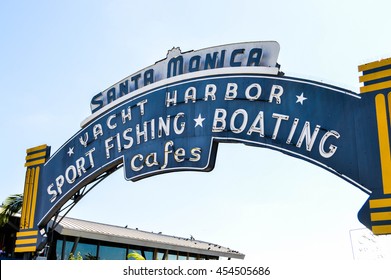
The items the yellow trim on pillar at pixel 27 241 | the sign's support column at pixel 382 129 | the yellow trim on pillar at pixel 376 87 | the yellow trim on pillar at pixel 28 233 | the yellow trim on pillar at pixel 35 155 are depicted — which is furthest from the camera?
the yellow trim on pillar at pixel 35 155

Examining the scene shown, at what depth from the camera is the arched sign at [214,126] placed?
991cm

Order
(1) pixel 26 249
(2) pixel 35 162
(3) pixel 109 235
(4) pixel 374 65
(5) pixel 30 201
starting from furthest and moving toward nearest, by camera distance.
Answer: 1. (3) pixel 109 235
2. (2) pixel 35 162
3. (5) pixel 30 201
4. (1) pixel 26 249
5. (4) pixel 374 65

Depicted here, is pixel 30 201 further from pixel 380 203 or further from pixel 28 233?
pixel 380 203

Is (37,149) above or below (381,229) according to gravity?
above

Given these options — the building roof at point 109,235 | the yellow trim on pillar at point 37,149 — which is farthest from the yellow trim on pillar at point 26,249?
the building roof at point 109,235

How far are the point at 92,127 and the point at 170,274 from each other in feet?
26.0

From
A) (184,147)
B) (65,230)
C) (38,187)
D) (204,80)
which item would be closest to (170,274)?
(184,147)

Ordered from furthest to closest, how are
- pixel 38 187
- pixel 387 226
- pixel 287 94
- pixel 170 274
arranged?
pixel 38 187
pixel 287 94
pixel 387 226
pixel 170 274

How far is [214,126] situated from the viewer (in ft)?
39.6

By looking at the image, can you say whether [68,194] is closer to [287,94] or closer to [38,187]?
[38,187]

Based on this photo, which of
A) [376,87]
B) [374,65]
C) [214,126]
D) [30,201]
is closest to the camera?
[376,87]

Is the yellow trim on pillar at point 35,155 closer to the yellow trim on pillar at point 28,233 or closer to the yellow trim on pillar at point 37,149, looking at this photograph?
the yellow trim on pillar at point 37,149

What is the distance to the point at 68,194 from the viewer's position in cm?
1475

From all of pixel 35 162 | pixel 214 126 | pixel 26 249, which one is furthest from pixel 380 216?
pixel 35 162
